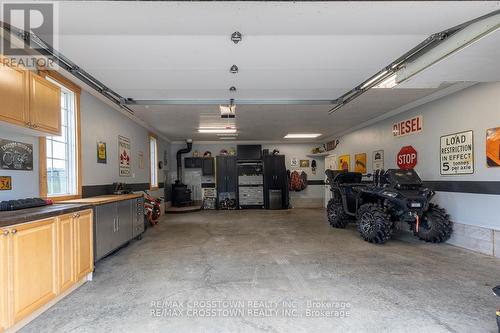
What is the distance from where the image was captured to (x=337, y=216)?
661 centimetres

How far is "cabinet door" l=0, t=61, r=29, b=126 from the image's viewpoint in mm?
2525

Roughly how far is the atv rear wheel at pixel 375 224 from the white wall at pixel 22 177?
493cm

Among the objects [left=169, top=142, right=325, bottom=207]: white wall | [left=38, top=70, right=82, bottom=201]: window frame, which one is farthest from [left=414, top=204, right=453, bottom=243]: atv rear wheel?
[left=169, top=142, right=325, bottom=207]: white wall

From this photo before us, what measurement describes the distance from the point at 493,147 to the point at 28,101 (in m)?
5.98

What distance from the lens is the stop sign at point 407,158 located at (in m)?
5.95

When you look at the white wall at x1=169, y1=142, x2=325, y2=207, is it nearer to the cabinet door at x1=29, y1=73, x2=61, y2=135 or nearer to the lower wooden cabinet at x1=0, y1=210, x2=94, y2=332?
the cabinet door at x1=29, y1=73, x2=61, y2=135

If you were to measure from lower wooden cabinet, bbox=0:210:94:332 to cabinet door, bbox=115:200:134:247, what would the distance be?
1.18 meters

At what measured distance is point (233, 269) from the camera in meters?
3.73

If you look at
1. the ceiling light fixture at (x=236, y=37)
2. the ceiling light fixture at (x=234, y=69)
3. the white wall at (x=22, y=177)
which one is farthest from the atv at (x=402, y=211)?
the white wall at (x=22, y=177)

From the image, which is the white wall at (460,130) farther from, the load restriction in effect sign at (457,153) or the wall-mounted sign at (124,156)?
the wall-mounted sign at (124,156)

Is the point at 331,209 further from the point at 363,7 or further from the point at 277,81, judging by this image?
the point at 363,7

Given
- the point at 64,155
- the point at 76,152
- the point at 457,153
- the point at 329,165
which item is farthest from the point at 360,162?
the point at 64,155

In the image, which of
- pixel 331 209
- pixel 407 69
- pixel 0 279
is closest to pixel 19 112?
pixel 0 279

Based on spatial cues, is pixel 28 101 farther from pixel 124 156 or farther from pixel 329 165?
pixel 329 165
